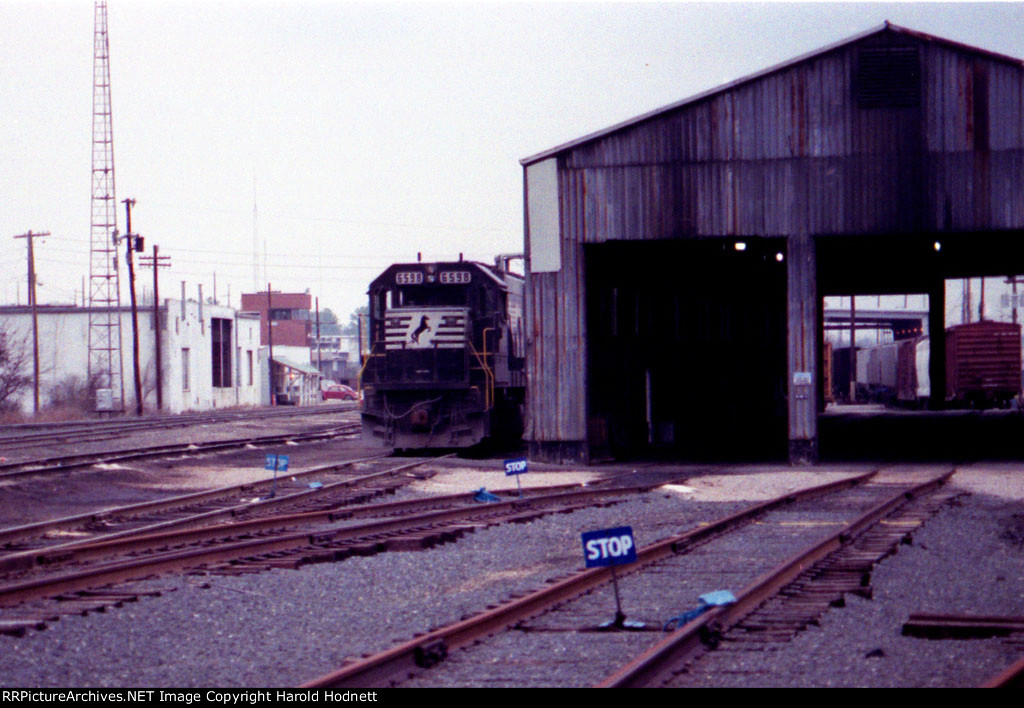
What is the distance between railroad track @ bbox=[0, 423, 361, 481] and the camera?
19.5m

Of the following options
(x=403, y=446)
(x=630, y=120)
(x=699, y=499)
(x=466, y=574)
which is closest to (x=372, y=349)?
(x=403, y=446)

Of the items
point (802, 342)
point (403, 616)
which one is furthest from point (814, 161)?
point (403, 616)

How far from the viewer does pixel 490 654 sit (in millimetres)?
6871

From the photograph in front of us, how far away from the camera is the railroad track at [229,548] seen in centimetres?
873

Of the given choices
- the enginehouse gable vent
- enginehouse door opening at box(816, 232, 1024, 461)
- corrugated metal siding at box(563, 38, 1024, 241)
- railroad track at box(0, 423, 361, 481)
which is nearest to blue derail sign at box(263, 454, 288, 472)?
railroad track at box(0, 423, 361, 481)

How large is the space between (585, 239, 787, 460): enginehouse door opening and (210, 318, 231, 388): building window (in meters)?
37.5

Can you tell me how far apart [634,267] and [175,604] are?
2138 centimetres

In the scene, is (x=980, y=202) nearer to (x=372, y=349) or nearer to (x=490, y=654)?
(x=372, y=349)

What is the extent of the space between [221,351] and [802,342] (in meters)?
52.4

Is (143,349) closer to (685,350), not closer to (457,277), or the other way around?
(685,350)

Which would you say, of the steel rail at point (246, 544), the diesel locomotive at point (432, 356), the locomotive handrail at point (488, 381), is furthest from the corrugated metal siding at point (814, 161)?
the steel rail at point (246, 544)

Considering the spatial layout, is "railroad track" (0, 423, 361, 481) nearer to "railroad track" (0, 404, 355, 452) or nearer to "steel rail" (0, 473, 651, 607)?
"railroad track" (0, 404, 355, 452)

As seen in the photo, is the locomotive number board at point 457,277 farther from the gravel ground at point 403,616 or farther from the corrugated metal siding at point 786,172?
the gravel ground at point 403,616

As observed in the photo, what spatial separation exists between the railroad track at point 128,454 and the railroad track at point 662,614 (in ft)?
40.2
